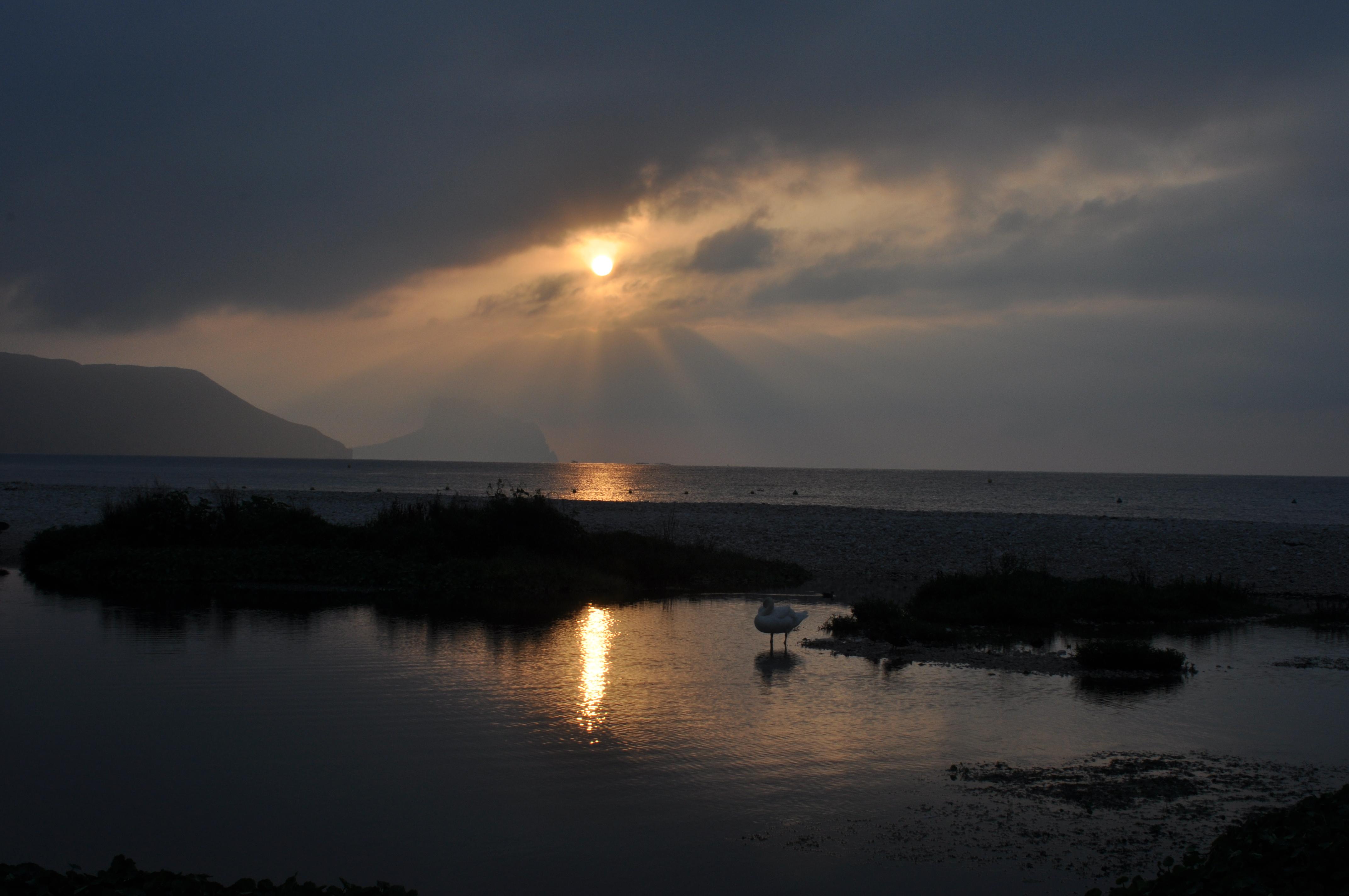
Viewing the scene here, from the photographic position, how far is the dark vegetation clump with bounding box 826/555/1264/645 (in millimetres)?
16797

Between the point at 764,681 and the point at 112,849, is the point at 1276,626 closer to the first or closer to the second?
the point at 764,681

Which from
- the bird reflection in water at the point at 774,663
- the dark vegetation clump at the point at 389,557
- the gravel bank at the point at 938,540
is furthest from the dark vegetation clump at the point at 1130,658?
the dark vegetation clump at the point at 389,557

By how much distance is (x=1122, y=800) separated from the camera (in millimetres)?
7879

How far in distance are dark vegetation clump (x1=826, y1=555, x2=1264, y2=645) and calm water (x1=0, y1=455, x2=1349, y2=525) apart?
4554cm

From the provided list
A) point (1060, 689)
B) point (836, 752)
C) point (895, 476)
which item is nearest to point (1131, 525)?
point (1060, 689)

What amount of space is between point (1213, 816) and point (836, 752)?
3298mm

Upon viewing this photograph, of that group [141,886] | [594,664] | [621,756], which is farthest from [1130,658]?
[141,886]

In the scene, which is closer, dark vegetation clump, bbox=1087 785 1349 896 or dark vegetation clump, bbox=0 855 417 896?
dark vegetation clump, bbox=1087 785 1349 896

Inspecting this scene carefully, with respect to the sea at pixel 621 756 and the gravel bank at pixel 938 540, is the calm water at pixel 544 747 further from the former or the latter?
the gravel bank at pixel 938 540

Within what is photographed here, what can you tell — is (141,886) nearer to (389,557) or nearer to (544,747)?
(544,747)

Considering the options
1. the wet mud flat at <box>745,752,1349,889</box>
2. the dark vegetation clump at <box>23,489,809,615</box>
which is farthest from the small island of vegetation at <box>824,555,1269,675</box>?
the dark vegetation clump at <box>23,489,809,615</box>

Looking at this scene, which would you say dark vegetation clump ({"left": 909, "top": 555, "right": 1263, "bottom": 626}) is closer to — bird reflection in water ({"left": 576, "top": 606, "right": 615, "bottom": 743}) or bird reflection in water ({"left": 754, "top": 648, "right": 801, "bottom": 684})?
bird reflection in water ({"left": 754, "top": 648, "right": 801, "bottom": 684})

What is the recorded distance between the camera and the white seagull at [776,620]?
15.1m

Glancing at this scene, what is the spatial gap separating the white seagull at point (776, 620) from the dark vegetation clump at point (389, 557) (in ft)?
21.5
